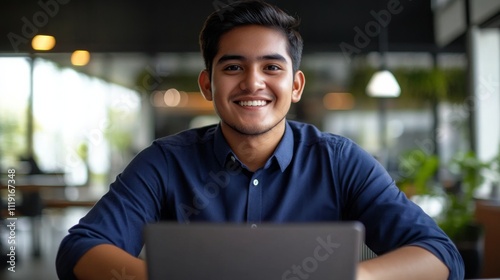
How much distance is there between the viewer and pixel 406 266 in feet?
4.34

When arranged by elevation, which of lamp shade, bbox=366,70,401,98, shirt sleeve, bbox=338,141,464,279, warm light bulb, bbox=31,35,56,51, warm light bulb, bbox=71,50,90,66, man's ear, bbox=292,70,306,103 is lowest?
shirt sleeve, bbox=338,141,464,279

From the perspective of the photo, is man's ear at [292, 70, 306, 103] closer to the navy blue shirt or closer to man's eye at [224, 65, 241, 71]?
the navy blue shirt

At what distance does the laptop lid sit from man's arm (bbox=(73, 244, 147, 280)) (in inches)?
13.2

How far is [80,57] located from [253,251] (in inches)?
330

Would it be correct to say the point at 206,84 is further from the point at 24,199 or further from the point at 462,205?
the point at 24,199

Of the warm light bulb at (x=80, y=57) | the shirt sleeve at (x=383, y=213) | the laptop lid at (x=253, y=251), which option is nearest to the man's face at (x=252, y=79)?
the shirt sleeve at (x=383, y=213)

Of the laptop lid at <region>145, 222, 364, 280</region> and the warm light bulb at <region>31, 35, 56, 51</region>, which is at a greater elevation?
the warm light bulb at <region>31, 35, 56, 51</region>

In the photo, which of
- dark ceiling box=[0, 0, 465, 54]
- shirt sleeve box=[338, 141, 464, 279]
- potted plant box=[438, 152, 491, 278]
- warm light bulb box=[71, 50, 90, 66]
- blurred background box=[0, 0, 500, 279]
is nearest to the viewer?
shirt sleeve box=[338, 141, 464, 279]

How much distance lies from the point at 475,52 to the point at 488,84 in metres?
0.43

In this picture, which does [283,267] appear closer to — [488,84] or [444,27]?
[488,84]

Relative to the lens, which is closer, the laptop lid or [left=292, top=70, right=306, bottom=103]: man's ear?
the laptop lid

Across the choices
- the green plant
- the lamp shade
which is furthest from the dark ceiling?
the green plant

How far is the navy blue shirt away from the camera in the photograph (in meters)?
1.61

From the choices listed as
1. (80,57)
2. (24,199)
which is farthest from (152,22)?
(24,199)
